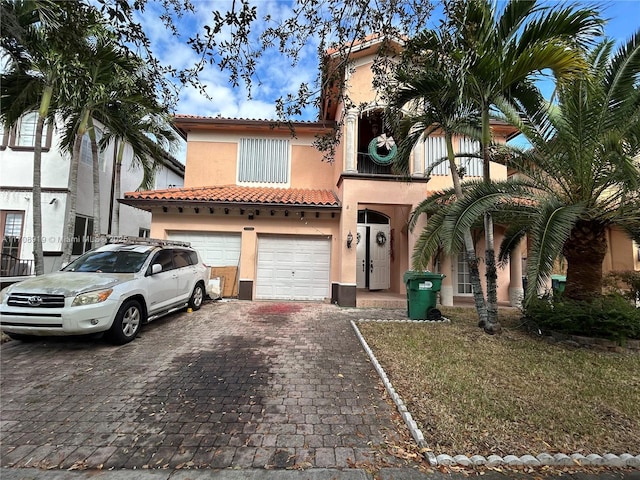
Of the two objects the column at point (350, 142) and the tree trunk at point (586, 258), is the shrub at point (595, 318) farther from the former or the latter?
the column at point (350, 142)

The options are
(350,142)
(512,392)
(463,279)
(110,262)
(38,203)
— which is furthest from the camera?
(463,279)

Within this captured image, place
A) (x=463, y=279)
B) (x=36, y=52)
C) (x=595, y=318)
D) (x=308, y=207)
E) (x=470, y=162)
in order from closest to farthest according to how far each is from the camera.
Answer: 1. (x=595, y=318)
2. (x=36, y=52)
3. (x=308, y=207)
4. (x=470, y=162)
5. (x=463, y=279)

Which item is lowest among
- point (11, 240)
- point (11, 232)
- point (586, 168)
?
point (11, 240)

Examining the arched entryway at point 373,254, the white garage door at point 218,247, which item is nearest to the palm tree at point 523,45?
the arched entryway at point 373,254

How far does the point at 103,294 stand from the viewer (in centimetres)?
533

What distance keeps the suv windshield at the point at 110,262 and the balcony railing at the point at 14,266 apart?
7.17 meters

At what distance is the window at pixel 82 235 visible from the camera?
40.0 ft

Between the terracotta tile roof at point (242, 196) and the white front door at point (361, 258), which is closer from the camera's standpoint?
the terracotta tile roof at point (242, 196)

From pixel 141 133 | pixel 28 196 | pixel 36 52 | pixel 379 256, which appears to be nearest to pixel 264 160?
pixel 141 133

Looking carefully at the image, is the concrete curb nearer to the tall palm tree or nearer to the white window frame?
the tall palm tree

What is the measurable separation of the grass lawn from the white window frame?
8070mm

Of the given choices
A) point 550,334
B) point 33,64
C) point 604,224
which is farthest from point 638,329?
point 33,64

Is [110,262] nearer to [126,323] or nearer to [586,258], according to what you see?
[126,323]

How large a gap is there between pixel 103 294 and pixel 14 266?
9.31 m
